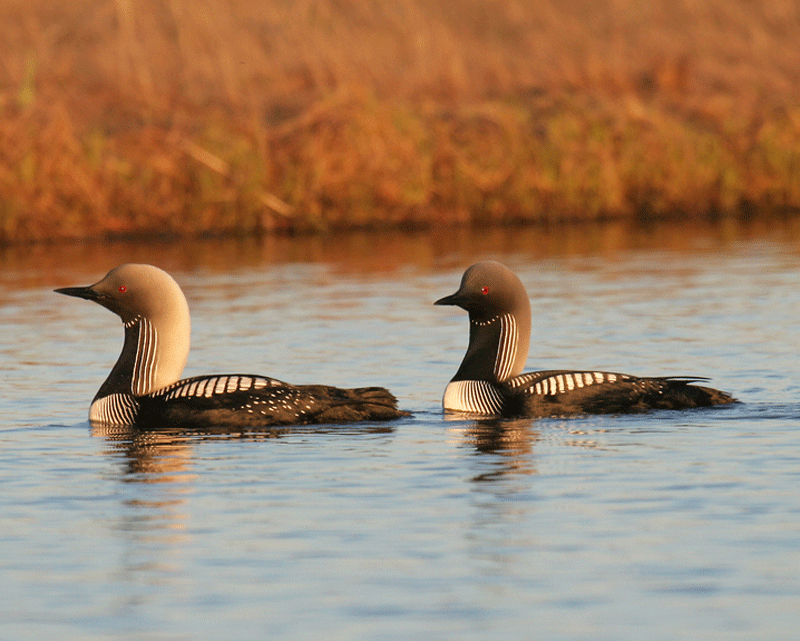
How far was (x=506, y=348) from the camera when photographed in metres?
10.4

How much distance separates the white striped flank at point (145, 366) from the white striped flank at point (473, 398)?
168 centimetres

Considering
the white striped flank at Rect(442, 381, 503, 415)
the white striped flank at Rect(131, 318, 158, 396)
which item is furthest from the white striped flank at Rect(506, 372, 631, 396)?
the white striped flank at Rect(131, 318, 158, 396)

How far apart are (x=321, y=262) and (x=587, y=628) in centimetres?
1509

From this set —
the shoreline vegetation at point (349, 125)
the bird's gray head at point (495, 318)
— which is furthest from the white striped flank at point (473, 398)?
the shoreline vegetation at point (349, 125)

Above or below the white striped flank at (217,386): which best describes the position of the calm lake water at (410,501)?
below

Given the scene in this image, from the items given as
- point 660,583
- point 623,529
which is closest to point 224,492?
point 623,529

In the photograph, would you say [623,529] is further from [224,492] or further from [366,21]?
[366,21]

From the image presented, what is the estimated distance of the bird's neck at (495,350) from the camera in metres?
10.3

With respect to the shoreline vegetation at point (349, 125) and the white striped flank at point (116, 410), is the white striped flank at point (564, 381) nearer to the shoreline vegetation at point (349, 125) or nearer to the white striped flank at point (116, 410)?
the white striped flank at point (116, 410)

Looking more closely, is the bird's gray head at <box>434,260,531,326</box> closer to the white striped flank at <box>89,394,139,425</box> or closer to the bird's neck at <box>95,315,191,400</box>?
Result: the bird's neck at <box>95,315,191,400</box>

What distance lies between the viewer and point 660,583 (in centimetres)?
619

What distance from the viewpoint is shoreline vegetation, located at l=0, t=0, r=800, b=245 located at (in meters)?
→ 23.3

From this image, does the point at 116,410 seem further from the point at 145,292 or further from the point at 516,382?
the point at 516,382

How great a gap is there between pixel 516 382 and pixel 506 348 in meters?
0.31
